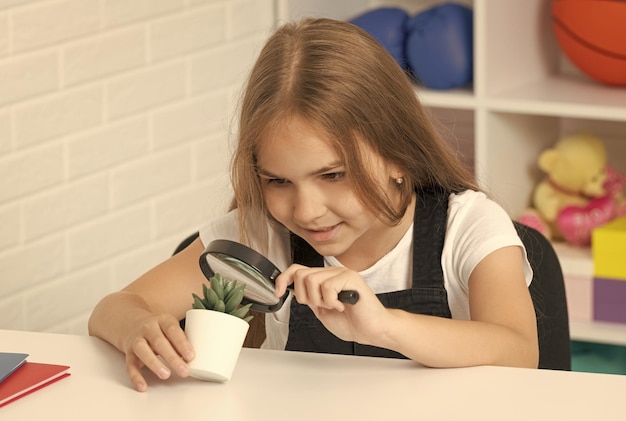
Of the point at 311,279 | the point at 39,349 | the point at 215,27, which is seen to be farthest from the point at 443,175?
the point at 215,27

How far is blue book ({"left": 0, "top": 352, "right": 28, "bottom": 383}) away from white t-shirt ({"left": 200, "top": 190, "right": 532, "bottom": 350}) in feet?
1.36

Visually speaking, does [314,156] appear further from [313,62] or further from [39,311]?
[39,311]

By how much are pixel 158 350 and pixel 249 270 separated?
0.13 meters

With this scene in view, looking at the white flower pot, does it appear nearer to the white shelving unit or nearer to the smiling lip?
the smiling lip

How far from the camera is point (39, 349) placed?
48.3 inches

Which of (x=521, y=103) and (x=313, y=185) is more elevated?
(x=313, y=185)

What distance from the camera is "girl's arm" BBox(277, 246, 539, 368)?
1.13m

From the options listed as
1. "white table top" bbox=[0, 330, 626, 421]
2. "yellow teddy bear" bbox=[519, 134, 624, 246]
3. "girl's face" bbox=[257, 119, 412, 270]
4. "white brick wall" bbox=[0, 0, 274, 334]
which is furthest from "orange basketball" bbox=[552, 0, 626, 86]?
"white table top" bbox=[0, 330, 626, 421]

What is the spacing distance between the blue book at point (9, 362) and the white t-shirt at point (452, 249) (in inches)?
→ 16.4

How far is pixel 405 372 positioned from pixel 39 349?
411mm

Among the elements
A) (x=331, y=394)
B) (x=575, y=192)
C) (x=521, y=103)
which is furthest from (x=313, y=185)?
(x=575, y=192)

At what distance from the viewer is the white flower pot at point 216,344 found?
3.61 ft

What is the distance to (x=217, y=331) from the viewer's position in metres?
1.10

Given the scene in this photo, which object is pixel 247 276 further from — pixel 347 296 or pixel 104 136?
pixel 104 136
